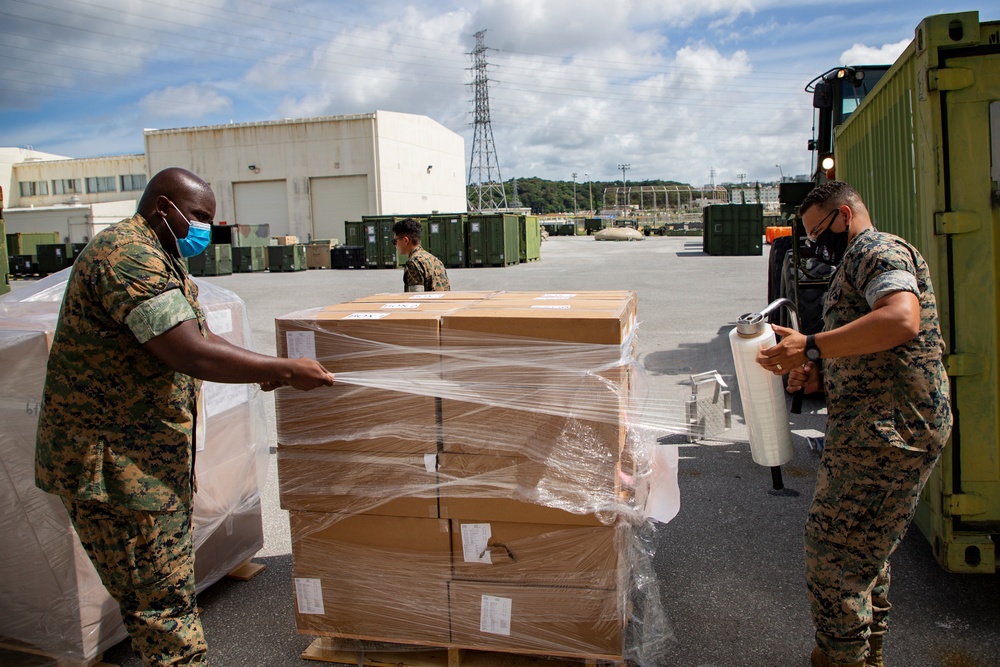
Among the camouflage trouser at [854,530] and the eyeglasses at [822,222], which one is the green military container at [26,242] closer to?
the eyeglasses at [822,222]

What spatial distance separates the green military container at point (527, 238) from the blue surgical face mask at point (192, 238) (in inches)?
1116

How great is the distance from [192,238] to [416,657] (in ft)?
6.13

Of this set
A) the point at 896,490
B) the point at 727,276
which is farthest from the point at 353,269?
the point at 896,490

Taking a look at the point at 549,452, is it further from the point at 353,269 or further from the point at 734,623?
the point at 353,269

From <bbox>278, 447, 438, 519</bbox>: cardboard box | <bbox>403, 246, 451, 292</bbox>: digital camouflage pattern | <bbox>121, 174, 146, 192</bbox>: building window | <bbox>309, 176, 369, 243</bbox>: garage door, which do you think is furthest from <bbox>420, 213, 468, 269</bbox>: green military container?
<bbox>121, 174, 146, 192</bbox>: building window

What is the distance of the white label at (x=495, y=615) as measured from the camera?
9.71ft

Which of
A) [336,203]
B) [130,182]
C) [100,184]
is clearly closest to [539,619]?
[336,203]

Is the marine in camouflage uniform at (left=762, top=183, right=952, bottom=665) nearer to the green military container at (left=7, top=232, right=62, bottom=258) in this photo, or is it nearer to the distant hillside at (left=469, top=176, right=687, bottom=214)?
the green military container at (left=7, top=232, right=62, bottom=258)

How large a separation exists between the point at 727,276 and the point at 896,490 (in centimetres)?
1944

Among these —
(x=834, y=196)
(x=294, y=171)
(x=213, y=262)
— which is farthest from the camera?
(x=294, y=171)

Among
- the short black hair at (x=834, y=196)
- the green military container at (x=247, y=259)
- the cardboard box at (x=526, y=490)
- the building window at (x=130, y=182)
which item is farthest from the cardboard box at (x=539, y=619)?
the building window at (x=130, y=182)

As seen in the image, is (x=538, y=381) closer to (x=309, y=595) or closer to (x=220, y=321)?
(x=309, y=595)

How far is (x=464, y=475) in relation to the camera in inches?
115

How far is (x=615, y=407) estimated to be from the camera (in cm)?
280
